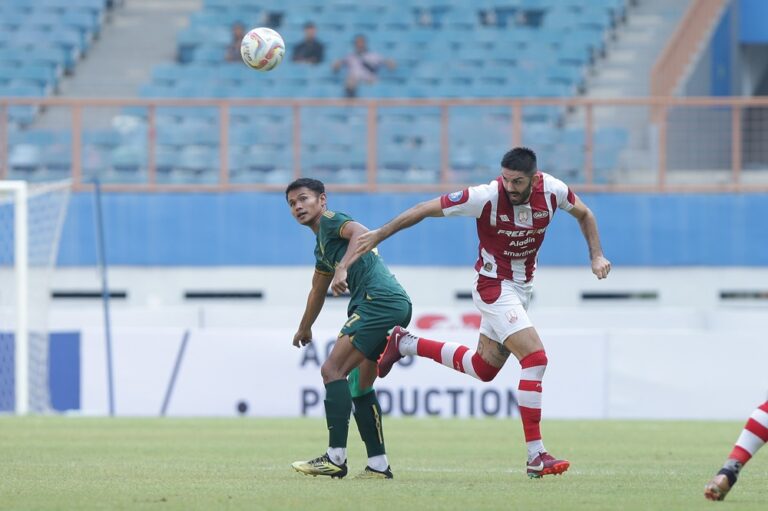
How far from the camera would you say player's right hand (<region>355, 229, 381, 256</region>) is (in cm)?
928

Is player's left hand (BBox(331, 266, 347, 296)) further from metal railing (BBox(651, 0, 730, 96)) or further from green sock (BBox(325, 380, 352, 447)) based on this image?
Result: metal railing (BBox(651, 0, 730, 96))

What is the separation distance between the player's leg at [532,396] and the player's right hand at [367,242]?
1.34 m

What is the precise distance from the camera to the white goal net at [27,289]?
18.2m

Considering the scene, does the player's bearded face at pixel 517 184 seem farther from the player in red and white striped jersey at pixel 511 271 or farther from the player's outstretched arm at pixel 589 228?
the player's outstretched arm at pixel 589 228

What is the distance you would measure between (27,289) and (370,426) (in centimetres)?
991

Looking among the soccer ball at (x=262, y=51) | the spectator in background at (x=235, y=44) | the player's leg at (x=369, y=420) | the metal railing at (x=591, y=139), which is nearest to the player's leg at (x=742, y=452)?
Result: the player's leg at (x=369, y=420)

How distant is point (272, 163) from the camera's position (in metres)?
22.8

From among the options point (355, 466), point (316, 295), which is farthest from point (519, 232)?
point (355, 466)

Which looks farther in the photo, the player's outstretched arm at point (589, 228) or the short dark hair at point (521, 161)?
the player's outstretched arm at point (589, 228)

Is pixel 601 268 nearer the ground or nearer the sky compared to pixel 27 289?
nearer the sky

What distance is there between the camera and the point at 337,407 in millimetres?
9680

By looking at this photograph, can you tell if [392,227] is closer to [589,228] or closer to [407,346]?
[407,346]

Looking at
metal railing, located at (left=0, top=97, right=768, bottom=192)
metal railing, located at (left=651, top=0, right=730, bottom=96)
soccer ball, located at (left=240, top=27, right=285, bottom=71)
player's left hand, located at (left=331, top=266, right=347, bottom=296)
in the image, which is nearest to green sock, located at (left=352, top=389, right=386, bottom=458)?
player's left hand, located at (left=331, top=266, right=347, bottom=296)

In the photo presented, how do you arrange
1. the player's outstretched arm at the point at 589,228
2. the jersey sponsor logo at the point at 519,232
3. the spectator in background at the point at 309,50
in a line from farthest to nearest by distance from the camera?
the spectator in background at the point at 309,50, the player's outstretched arm at the point at 589,228, the jersey sponsor logo at the point at 519,232
